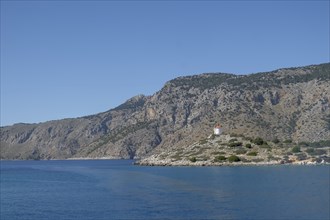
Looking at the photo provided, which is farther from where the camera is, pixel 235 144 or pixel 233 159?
pixel 235 144

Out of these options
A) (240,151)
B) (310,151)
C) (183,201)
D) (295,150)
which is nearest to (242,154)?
(240,151)

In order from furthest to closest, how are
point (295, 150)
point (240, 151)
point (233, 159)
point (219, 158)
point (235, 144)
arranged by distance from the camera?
point (235, 144), point (240, 151), point (295, 150), point (219, 158), point (233, 159)

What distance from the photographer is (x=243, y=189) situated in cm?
6931

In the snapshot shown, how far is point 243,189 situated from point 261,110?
5290 inches

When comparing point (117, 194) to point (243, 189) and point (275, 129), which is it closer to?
point (243, 189)

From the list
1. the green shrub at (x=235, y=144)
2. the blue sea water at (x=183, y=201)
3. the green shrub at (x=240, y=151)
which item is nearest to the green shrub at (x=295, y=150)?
the green shrub at (x=240, y=151)

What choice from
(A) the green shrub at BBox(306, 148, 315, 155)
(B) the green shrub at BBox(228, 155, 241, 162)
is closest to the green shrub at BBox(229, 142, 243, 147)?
(B) the green shrub at BBox(228, 155, 241, 162)

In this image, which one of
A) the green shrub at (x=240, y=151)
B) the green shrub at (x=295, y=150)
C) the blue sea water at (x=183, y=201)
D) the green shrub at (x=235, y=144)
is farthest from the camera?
the green shrub at (x=235, y=144)

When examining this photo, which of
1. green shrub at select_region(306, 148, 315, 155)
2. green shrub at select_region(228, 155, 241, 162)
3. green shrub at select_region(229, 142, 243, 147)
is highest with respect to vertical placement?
green shrub at select_region(229, 142, 243, 147)

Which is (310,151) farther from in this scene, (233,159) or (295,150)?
(233,159)

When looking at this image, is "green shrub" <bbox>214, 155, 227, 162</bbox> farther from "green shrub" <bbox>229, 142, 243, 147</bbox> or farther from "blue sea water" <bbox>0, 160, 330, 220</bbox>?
"blue sea water" <bbox>0, 160, 330, 220</bbox>

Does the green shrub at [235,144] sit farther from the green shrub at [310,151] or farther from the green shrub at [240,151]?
the green shrub at [310,151]

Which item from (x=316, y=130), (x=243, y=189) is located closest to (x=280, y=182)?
(x=243, y=189)

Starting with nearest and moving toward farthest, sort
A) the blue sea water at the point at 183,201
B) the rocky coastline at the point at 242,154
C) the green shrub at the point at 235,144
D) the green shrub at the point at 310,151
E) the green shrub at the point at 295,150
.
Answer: the blue sea water at the point at 183,201
the rocky coastline at the point at 242,154
the green shrub at the point at 295,150
the green shrub at the point at 310,151
the green shrub at the point at 235,144
